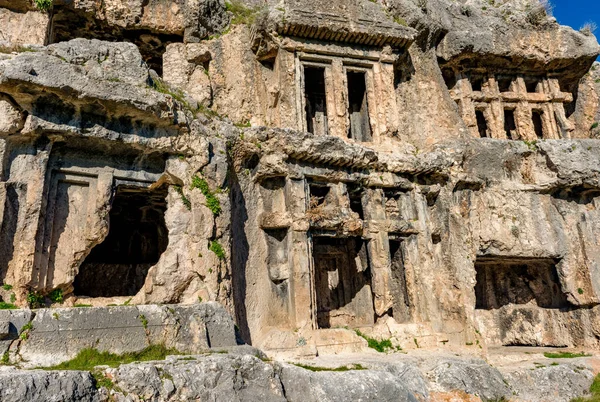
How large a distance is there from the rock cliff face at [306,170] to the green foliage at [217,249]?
0.05m

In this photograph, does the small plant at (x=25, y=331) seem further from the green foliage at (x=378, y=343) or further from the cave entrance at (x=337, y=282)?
the cave entrance at (x=337, y=282)

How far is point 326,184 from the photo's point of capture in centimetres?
1177

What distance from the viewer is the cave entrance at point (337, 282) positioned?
45.1ft

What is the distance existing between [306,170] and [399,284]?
12.2 ft

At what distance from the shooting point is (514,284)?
51.6 ft

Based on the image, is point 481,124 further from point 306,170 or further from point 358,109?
point 306,170

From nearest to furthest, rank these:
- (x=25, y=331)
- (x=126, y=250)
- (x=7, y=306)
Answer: (x=25, y=331)
(x=7, y=306)
(x=126, y=250)

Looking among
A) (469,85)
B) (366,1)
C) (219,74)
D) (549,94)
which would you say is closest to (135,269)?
(219,74)

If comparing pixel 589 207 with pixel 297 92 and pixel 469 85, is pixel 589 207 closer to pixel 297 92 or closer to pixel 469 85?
pixel 469 85

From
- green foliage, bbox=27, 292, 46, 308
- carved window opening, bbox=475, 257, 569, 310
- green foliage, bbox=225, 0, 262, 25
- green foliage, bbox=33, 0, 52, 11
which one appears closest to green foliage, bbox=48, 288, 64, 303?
green foliage, bbox=27, 292, 46, 308

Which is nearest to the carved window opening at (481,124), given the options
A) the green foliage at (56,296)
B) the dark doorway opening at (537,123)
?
the dark doorway opening at (537,123)

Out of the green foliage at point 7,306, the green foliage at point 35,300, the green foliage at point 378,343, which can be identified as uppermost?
the green foliage at point 35,300

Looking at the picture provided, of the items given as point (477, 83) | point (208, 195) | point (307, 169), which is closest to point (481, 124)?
point (477, 83)

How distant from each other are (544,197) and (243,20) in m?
10.2
